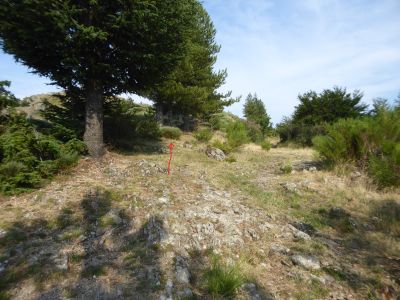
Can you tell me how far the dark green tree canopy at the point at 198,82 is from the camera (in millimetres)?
17359

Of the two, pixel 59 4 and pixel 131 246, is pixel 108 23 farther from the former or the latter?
pixel 131 246

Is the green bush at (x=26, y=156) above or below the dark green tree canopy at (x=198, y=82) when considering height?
below

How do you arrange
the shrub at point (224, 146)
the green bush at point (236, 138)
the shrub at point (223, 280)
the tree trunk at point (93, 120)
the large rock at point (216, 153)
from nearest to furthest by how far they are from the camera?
the shrub at point (223, 280)
the tree trunk at point (93, 120)
the large rock at point (216, 153)
the shrub at point (224, 146)
the green bush at point (236, 138)

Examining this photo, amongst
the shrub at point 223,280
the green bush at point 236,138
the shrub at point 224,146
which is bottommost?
the shrub at point 223,280

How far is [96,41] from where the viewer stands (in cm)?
799

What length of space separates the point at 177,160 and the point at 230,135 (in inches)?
180

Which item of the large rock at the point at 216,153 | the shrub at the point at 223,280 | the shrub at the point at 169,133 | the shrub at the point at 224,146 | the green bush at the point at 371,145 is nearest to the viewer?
the shrub at the point at 223,280

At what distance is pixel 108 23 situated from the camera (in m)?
7.60

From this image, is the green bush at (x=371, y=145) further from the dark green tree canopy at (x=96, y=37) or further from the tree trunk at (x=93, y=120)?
the tree trunk at (x=93, y=120)

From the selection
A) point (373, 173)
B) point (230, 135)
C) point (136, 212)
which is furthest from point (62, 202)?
point (230, 135)

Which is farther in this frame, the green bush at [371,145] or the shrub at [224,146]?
the shrub at [224,146]

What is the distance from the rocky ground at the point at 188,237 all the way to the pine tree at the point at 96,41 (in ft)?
8.68

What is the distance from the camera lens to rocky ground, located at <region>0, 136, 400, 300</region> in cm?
380

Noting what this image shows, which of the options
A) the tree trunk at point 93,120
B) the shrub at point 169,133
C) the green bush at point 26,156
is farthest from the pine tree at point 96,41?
the shrub at point 169,133
